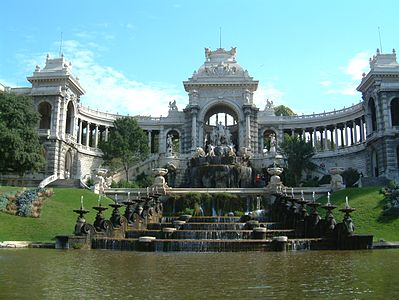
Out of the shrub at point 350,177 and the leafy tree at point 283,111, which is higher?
A: the leafy tree at point 283,111

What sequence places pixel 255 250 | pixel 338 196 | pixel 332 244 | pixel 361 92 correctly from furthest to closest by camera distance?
pixel 361 92 → pixel 338 196 → pixel 332 244 → pixel 255 250

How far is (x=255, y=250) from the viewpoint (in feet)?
74.0

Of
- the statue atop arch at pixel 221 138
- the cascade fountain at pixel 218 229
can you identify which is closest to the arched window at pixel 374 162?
the statue atop arch at pixel 221 138

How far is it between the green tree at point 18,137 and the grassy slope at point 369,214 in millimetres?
34921

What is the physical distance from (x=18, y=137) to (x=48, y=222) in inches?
846

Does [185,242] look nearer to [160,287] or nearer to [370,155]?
[160,287]

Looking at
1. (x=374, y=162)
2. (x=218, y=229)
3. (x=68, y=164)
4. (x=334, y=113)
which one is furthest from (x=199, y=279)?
(x=334, y=113)

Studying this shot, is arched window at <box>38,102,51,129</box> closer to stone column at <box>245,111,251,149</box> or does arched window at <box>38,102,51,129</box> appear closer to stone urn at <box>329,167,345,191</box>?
stone column at <box>245,111,251,149</box>

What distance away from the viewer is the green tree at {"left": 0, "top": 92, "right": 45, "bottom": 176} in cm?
Result: 5137

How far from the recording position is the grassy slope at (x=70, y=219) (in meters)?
31.1

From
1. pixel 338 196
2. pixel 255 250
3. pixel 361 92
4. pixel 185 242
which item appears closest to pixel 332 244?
pixel 255 250

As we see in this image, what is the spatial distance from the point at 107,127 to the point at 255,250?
7121 centimetres

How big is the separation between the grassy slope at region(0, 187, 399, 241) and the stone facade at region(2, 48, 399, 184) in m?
24.6

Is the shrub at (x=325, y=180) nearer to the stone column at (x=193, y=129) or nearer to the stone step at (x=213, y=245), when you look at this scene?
the stone column at (x=193, y=129)
